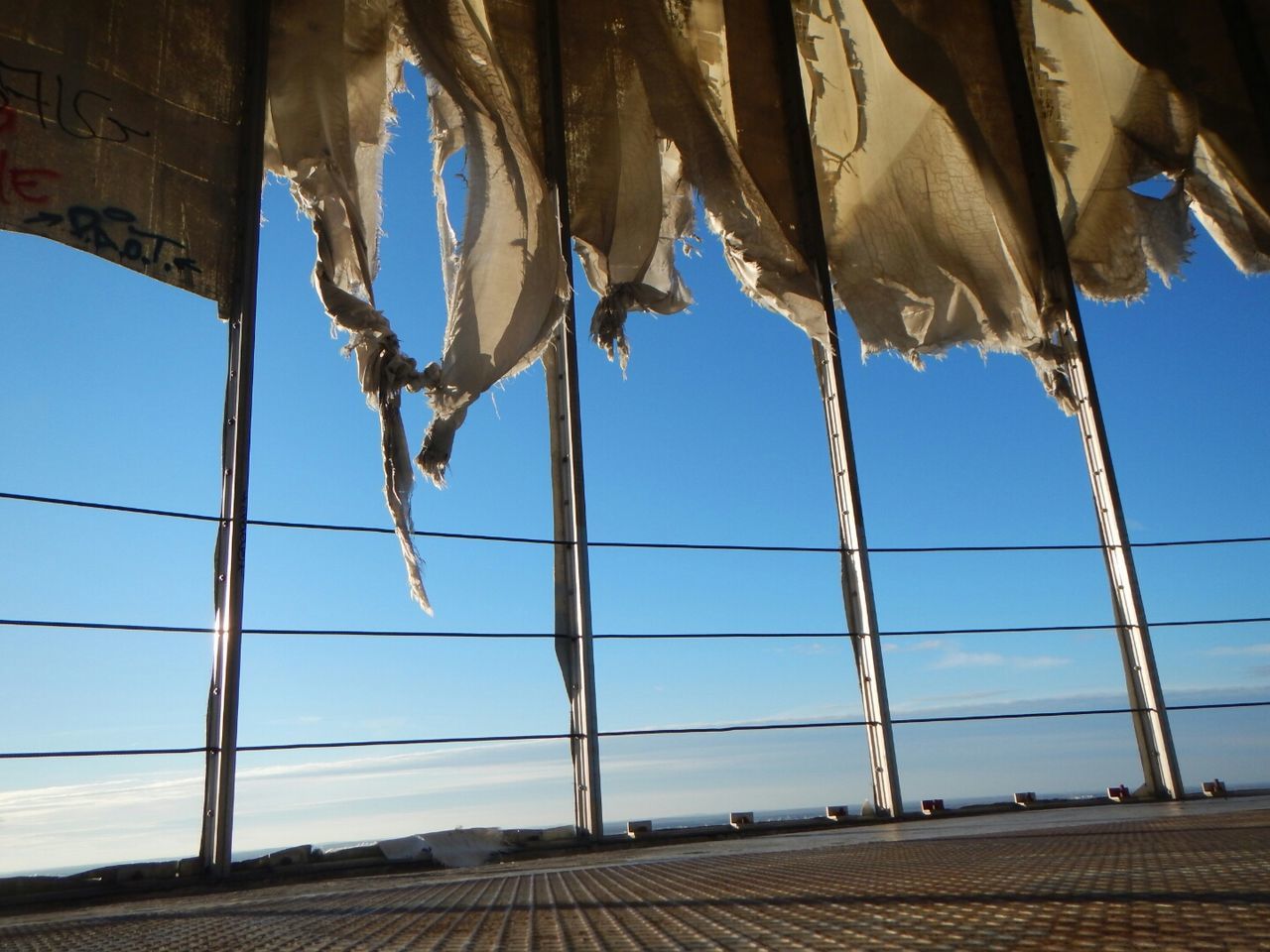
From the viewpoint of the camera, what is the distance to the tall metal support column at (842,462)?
3760 millimetres

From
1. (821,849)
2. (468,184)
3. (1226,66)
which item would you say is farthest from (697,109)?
(821,849)

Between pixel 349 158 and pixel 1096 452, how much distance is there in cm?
336

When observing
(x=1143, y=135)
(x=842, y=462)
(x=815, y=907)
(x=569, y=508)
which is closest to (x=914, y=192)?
(x=1143, y=135)

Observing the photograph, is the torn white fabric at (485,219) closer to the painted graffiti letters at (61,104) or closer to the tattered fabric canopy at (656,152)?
the tattered fabric canopy at (656,152)

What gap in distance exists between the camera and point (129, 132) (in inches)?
121

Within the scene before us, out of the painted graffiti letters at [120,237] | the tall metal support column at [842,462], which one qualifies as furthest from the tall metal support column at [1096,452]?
the painted graffiti letters at [120,237]

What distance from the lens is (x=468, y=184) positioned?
11.8 feet

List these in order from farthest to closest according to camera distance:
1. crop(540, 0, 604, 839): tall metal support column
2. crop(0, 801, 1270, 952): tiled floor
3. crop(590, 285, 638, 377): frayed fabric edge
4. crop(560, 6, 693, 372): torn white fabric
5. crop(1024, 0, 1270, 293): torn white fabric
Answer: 1. crop(1024, 0, 1270, 293): torn white fabric
2. crop(560, 6, 693, 372): torn white fabric
3. crop(590, 285, 638, 377): frayed fabric edge
4. crop(540, 0, 604, 839): tall metal support column
5. crop(0, 801, 1270, 952): tiled floor

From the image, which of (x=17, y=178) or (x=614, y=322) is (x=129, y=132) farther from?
(x=614, y=322)

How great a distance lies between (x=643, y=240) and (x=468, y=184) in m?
0.73

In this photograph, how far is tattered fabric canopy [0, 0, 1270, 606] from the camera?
3.11 m

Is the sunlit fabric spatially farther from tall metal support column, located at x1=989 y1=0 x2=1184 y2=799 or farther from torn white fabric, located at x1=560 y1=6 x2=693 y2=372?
tall metal support column, located at x1=989 y1=0 x2=1184 y2=799

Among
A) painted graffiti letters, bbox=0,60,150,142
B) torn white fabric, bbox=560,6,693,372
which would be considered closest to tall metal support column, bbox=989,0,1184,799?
torn white fabric, bbox=560,6,693,372

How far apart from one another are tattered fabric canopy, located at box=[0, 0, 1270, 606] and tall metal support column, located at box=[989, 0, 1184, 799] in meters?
0.07
